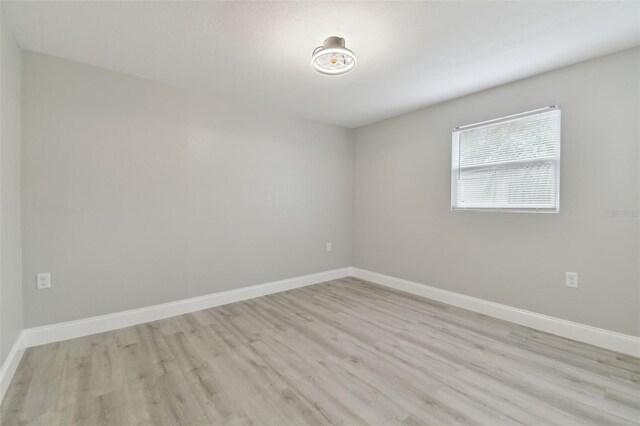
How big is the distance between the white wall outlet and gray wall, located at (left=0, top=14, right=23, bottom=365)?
0.43ft

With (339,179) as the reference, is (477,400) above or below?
below

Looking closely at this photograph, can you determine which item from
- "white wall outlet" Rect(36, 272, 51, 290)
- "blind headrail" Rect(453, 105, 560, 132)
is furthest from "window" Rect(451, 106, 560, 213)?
"white wall outlet" Rect(36, 272, 51, 290)

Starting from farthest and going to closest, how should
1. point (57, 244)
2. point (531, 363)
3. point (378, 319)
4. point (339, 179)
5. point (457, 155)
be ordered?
point (339, 179) → point (457, 155) → point (378, 319) → point (57, 244) → point (531, 363)

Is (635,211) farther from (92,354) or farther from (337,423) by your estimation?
(92,354)

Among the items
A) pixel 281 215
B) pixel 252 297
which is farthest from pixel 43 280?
pixel 281 215

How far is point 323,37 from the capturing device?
6.63 ft

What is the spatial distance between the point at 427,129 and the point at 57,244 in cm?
397

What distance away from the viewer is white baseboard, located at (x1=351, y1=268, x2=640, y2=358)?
2.16m

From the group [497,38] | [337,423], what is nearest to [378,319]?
[337,423]

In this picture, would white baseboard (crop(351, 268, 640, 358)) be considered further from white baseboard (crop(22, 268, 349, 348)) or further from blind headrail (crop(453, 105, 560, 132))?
blind headrail (crop(453, 105, 560, 132))

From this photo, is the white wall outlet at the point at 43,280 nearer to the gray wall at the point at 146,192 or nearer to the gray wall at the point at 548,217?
the gray wall at the point at 146,192

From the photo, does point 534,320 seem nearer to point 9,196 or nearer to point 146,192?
point 146,192

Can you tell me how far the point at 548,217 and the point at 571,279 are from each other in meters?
0.56

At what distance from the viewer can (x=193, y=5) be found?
1720 millimetres
